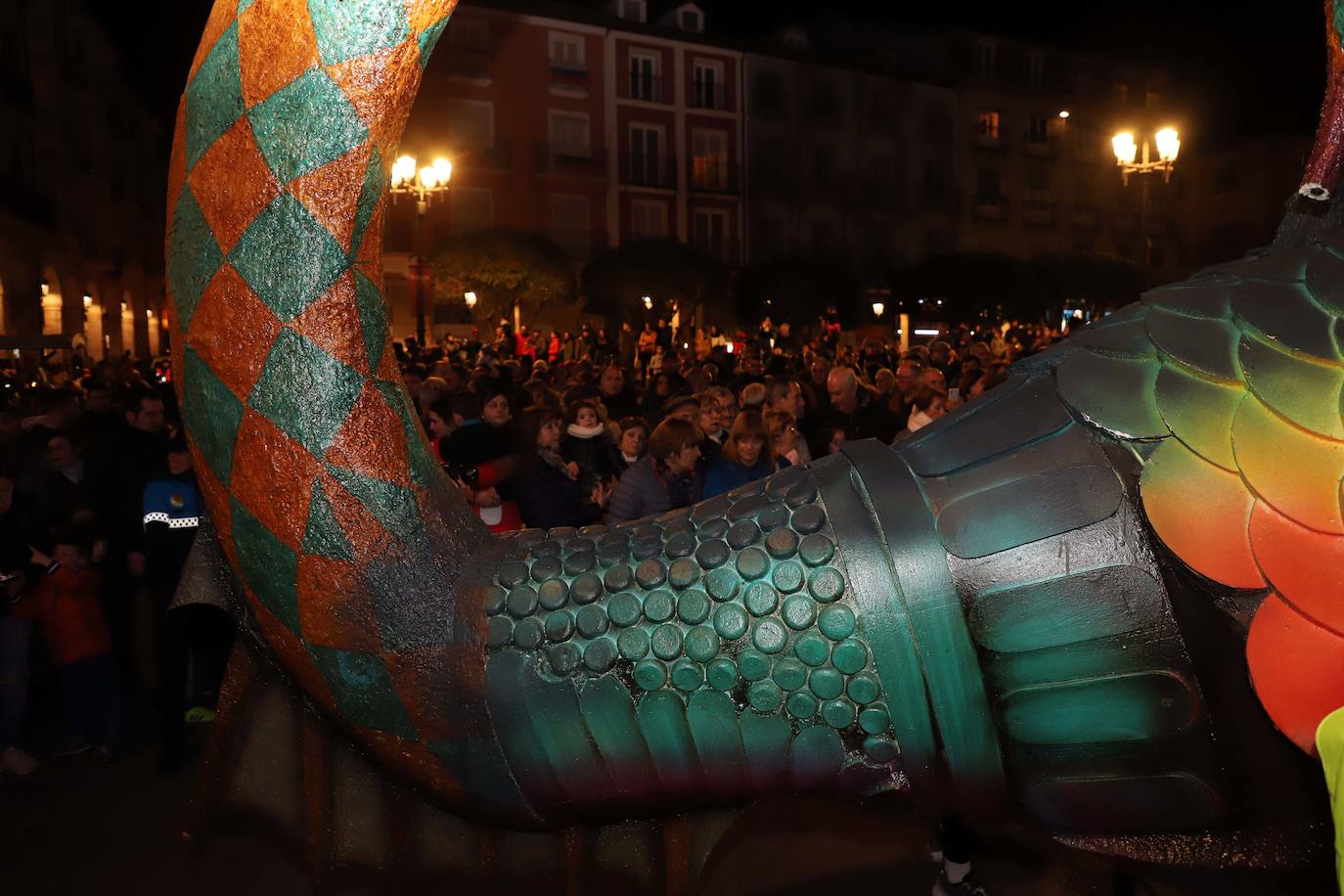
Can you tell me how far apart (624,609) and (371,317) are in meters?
0.42

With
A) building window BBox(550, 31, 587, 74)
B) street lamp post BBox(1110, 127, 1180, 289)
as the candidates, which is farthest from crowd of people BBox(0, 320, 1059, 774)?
building window BBox(550, 31, 587, 74)

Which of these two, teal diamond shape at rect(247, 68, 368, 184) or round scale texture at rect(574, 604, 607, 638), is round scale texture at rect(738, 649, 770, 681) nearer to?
round scale texture at rect(574, 604, 607, 638)

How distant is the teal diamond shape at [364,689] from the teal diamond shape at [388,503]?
0.14 m

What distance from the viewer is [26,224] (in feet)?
79.5

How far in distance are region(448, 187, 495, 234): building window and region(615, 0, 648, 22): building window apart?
314 inches

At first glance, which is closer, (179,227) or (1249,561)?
(1249,561)

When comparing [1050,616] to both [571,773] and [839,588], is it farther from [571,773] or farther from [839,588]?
[571,773]

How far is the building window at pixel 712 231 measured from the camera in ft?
121

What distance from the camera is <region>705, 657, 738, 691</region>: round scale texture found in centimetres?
122

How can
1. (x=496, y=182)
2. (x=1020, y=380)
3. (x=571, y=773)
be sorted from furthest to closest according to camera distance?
(x=496, y=182), (x=1020, y=380), (x=571, y=773)

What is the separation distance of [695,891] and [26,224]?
88.7 ft

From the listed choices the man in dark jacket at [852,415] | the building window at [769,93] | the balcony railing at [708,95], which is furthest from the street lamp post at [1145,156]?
the building window at [769,93]

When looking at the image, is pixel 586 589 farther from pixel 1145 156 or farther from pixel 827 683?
pixel 1145 156

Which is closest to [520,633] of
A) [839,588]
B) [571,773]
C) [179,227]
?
[571,773]
